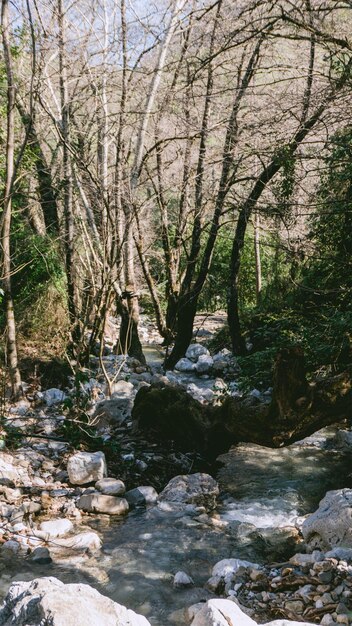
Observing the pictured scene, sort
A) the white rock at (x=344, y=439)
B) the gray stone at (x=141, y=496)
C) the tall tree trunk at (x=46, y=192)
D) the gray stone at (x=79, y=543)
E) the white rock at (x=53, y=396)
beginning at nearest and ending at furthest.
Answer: the gray stone at (x=79, y=543) → the gray stone at (x=141, y=496) → the white rock at (x=344, y=439) → the white rock at (x=53, y=396) → the tall tree trunk at (x=46, y=192)

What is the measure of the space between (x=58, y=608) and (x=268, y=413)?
→ 3164 millimetres

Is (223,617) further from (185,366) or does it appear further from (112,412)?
(185,366)

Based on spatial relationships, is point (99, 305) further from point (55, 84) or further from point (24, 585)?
point (24, 585)

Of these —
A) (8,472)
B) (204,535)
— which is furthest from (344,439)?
(8,472)

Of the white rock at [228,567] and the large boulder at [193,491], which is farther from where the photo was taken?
the large boulder at [193,491]

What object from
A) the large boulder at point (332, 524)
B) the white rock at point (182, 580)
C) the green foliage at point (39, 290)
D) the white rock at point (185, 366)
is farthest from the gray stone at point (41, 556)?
the white rock at point (185, 366)

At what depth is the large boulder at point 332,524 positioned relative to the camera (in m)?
3.81

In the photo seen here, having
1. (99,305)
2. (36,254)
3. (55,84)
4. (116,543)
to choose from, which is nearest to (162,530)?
(116,543)

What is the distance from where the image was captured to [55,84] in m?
8.12

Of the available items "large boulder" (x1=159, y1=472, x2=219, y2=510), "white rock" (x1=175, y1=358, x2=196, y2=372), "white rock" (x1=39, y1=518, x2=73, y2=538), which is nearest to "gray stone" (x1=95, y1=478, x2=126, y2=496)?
→ "large boulder" (x1=159, y1=472, x2=219, y2=510)

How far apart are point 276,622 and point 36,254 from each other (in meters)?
6.57

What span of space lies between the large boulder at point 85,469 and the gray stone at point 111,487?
8 centimetres

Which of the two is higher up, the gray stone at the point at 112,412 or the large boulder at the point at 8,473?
the gray stone at the point at 112,412

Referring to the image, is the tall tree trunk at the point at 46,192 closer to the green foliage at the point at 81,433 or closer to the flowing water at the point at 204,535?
the green foliage at the point at 81,433
